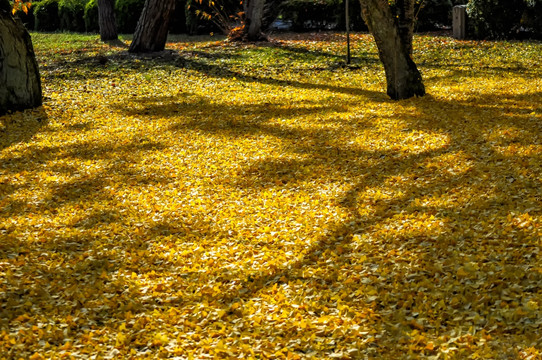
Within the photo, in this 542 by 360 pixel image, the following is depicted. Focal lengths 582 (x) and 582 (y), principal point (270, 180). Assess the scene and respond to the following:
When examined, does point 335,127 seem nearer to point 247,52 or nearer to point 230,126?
point 230,126

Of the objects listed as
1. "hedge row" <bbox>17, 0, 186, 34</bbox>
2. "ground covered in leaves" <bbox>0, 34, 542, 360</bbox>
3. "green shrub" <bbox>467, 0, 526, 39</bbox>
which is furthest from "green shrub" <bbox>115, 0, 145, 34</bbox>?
"ground covered in leaves" <bbox>0, 34, 542, 360</bbox>

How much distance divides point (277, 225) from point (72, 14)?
2487cm

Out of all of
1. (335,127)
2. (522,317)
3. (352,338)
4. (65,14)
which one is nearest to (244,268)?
(352,338)

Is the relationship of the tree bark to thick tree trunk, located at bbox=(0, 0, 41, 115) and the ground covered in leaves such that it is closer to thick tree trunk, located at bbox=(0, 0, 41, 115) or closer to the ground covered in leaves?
the ground covered in leaves

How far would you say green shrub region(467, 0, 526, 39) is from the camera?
15828 mm

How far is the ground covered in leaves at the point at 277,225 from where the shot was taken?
13.0 ft

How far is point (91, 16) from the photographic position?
2548 cm

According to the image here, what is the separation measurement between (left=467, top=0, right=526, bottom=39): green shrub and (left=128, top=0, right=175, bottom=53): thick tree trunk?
8400mm

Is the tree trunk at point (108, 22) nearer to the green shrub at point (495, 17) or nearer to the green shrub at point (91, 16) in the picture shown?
the green shrub at point (91, 16)

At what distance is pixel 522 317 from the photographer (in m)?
3.89

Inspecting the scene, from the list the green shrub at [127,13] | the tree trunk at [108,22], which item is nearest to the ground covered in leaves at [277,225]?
the tree trunk at [108,22]

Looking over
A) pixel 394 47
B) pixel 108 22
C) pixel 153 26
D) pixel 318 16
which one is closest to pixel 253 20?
pixel 153 26

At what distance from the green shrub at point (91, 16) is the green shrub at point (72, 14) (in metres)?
1.33

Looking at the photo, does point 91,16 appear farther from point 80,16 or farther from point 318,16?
point 318,16
